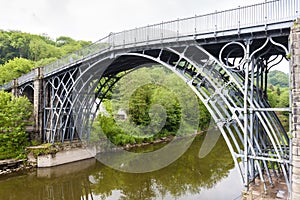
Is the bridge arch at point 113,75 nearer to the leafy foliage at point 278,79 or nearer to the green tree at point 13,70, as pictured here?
the green tree at point 13,70

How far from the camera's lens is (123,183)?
55.1 feet

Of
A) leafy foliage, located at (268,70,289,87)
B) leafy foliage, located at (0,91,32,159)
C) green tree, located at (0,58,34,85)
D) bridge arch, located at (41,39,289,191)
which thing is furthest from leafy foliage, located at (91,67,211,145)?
leafy foliage, located at (268,70,289,87)

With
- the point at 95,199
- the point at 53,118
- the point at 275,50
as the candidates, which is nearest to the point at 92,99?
the point at 53,118

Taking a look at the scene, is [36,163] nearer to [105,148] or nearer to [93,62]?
[105,148]

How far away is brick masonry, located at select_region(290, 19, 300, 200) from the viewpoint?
672 centimetres

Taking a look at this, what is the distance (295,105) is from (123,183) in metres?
12.6

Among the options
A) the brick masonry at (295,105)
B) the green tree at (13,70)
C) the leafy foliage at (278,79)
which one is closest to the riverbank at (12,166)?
the brick masonry at (295,105)

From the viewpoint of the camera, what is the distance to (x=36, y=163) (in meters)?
A: 19.6

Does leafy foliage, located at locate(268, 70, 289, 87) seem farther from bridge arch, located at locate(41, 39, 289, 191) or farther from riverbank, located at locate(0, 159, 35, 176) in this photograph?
riverbank, located at locate(0, 159, 35, 176)

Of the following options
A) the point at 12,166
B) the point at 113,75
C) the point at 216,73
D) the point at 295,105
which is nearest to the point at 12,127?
the point at 12,166

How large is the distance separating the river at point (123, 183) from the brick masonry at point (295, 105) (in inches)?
289

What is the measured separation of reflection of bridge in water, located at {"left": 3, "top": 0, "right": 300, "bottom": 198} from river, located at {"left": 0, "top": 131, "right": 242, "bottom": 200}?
266 centimetres

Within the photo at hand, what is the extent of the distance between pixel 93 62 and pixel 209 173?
11.4 m

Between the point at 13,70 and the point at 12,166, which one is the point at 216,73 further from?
the point at 13,70
